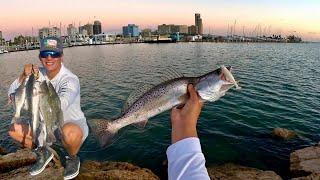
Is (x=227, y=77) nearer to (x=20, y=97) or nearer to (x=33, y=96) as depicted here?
(x=33, y=96)

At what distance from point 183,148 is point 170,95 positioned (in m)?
2.26

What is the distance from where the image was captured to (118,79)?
138ft

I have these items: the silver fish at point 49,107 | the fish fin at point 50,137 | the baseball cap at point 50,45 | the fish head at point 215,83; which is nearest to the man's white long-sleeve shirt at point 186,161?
the fish head at point 215,83

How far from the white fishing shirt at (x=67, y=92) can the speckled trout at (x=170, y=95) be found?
11.0 ft

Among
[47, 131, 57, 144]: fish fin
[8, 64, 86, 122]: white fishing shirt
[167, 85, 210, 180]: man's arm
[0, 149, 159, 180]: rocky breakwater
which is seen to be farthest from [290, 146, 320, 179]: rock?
[167, 85, 210, 180]: man's arm

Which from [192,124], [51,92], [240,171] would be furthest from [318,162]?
[192,124]

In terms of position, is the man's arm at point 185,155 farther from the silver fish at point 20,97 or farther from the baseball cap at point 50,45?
the baseball cap at point 50,45

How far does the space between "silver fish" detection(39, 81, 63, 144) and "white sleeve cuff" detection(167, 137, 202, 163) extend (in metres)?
6.40

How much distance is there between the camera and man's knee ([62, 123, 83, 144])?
338 inches

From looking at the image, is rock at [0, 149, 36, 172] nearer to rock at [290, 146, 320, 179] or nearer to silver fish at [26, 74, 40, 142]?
silver fish at [26, 74, 40, 142]

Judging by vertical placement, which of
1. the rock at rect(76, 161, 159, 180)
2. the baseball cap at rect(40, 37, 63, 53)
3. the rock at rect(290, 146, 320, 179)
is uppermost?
the baseball cap at rect(40, 37, 63, 53)

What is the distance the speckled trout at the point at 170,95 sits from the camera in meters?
3.91

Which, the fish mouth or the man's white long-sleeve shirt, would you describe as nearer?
the man's white long-sleeve shirt

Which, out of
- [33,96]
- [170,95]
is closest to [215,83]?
[170,95]
